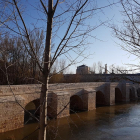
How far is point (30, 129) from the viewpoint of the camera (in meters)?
8.10

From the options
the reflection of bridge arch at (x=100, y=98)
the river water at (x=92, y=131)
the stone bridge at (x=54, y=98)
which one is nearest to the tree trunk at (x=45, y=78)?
the stone bridge at (x=54, y=98)

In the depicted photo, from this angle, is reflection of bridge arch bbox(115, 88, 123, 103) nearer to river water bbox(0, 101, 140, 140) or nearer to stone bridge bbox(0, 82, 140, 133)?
stone bridge bbox(0, 82, 140, 133)

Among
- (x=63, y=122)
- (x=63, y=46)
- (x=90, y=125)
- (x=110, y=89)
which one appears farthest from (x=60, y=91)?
(x=63, y=46)

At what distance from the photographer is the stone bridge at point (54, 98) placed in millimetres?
7086

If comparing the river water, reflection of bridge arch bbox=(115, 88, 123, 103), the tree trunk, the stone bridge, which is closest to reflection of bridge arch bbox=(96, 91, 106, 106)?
the stone bridge

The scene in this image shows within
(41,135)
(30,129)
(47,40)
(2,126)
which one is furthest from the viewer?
(30,129)

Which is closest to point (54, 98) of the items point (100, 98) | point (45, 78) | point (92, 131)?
point (92, 131)

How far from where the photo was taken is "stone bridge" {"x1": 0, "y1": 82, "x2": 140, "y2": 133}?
709 centimetres

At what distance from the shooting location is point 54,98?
9.72m

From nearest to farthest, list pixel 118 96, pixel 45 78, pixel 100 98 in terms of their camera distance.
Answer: pixel 45 78
pixel 100 98
pixel 118 96

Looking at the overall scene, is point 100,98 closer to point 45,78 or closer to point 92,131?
point 92,131

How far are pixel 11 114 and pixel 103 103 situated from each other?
36.2 feet

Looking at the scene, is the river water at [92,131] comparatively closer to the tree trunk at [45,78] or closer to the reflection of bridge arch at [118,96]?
the tree trunk at [45,78]

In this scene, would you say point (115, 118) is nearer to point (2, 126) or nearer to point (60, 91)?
point (60, 91)
